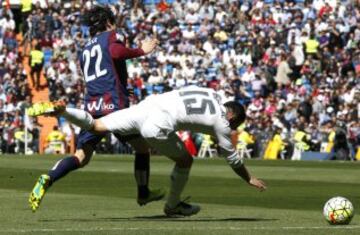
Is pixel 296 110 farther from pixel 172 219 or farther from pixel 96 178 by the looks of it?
pixel 172 219

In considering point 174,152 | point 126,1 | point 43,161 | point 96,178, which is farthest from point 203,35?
Result: point 174,152

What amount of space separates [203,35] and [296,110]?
25.7ft

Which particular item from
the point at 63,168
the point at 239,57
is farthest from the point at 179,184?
the point at 239,57

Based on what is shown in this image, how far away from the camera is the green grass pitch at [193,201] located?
1346 centimetres

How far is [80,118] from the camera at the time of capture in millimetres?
14602

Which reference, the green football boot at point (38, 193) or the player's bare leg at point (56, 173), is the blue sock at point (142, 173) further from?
the green football boot at point (38, 193)

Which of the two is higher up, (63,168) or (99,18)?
(99,18)

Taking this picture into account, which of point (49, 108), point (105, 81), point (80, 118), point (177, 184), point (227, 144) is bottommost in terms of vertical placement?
point (177, 184)

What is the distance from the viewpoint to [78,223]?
14.1m

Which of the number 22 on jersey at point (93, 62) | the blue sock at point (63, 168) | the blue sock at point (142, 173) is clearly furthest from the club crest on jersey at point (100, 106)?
the blue sock at point (142, 173)

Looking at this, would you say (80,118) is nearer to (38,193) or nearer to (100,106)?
(38,193)

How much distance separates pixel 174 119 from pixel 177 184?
0.99m

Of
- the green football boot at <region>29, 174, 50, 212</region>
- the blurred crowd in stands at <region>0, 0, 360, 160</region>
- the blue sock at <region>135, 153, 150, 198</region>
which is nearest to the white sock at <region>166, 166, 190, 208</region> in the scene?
the blue sock at <region>135, 153, 150, 198</region>

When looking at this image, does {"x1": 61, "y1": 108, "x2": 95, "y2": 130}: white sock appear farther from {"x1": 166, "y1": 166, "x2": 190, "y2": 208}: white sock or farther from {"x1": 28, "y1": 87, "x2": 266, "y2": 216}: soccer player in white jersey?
{"x1": 166, "y1": 166, "x2": 190, "y2": 208}: white sock
